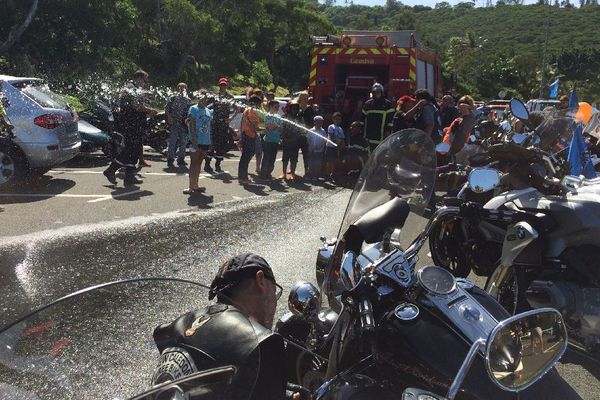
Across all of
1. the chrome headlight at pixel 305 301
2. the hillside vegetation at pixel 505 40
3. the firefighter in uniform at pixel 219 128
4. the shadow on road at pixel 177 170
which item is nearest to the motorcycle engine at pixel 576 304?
the chrome headlight at pixel 305 301

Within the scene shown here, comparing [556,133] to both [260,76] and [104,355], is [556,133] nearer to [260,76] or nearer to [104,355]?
[104,355]

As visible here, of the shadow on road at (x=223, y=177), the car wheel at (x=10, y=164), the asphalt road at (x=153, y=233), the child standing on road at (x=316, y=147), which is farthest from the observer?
the child standing on road at (x=316, y=147)

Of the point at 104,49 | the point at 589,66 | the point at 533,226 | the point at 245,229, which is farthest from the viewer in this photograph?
the point at 589,66

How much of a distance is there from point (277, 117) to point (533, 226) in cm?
801

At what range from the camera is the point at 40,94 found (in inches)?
387

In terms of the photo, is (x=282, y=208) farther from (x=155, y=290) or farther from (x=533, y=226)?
(x=155, y=290)

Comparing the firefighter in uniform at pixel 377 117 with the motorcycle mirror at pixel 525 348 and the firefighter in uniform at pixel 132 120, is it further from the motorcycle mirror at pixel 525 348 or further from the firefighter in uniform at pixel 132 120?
the motorcycle mirror at pixel 525 348

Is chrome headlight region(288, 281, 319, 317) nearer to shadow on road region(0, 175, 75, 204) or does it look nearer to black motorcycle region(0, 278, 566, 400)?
black motorcycle region(0, 278, 566, 400)

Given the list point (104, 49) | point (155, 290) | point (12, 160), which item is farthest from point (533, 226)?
point (104, 49)

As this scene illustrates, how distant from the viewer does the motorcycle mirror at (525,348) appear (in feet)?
5.57

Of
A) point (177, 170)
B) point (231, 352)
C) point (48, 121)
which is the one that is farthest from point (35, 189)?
point (231, 352)

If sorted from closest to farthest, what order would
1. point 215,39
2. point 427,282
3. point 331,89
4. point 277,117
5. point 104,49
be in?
point 427,282 < point 277,117 < point 331,89 < point 104,49 < point 215,39

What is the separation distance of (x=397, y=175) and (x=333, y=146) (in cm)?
885

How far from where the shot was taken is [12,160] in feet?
30.8
